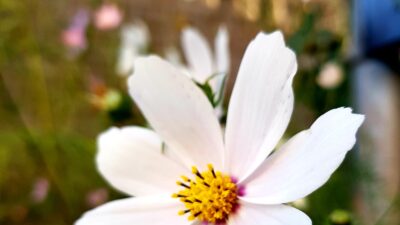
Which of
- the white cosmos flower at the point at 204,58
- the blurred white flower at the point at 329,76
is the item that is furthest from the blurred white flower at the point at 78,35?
the white cosmos flower at the point at 204,58

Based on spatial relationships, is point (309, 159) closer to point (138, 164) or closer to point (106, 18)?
point (138, 164)

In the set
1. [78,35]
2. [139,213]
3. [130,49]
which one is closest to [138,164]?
[139,213]

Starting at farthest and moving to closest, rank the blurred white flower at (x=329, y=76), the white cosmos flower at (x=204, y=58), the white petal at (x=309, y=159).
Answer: the blurred white flower at (x=329, y=76) → the white cosmos flower at (x=204, y=58) → the white petal at (x=309, y=159)

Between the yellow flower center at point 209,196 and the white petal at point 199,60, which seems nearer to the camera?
the yellow flower center at point 209,196

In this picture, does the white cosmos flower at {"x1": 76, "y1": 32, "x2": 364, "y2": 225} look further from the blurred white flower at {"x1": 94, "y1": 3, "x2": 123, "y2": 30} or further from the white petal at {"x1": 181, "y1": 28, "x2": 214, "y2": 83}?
the blurred white flower at {"x1": 94, "y1": 3, "x2": 123, "y2": 30}

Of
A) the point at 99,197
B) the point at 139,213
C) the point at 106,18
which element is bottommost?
the point at 99,197

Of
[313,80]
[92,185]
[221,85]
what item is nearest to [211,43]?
[92,185]

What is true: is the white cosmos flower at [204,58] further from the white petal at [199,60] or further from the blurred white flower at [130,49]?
the blurred white flower at [130,49]
